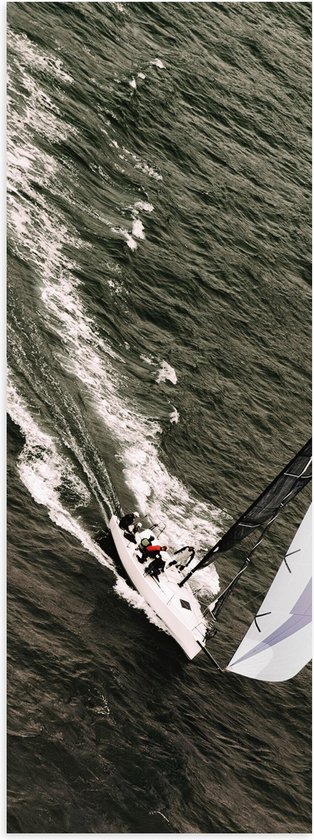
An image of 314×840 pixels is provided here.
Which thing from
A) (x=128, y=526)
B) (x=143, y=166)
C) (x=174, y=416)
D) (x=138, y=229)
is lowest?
(x=128, y=526)

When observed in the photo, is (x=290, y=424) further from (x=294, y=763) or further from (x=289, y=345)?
(x=294, y=763)

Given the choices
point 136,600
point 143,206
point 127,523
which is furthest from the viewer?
point 143,206

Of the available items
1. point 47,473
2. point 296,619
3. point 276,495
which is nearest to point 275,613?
point 296,619

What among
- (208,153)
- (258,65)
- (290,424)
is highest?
(258,65)

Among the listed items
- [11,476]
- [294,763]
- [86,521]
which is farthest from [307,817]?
[11,476]

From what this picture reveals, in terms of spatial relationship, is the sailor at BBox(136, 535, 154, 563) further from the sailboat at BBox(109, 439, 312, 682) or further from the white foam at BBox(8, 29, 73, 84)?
the white foam at BBox(8, 29, 73, 84)

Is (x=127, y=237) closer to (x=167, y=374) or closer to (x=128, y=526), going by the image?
(x=167, y=374)

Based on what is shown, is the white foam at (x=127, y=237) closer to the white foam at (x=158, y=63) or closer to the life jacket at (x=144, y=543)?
the white foam at (x=158, y=63)
